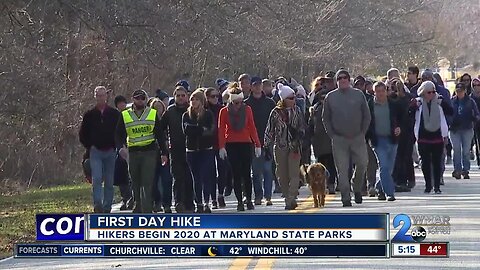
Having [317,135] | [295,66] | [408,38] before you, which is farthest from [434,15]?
[317,135]

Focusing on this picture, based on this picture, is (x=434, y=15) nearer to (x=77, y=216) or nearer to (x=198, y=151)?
(x=198, y=151)

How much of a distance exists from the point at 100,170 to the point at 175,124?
1.27m

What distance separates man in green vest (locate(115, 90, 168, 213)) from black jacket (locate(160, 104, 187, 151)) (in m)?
1.01

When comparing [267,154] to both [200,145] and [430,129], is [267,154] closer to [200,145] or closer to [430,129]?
[200,145]

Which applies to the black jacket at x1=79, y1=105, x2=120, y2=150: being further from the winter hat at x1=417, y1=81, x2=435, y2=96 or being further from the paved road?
the winter hat at x1=417, y1=81, x2=435, y2=96

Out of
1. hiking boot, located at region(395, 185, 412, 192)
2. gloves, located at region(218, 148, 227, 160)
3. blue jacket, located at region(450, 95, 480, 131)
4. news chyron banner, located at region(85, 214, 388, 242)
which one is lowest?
news chyron banner, located at region(85, 214, 388, 242)

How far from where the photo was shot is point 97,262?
14477 mm

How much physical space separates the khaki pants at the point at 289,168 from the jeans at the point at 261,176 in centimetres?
121

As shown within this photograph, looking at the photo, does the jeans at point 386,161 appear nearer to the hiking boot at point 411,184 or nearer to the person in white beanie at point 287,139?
the person in white beanie at point 287,139

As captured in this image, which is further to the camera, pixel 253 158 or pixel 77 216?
pixel 253 158

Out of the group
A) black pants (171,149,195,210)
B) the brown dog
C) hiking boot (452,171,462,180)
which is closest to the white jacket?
the brown dog

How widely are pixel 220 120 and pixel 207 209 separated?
1.32m

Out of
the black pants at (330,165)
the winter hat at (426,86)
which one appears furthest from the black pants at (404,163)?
the black pants at (330,165)

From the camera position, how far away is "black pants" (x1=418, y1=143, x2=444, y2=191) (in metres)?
21.9
